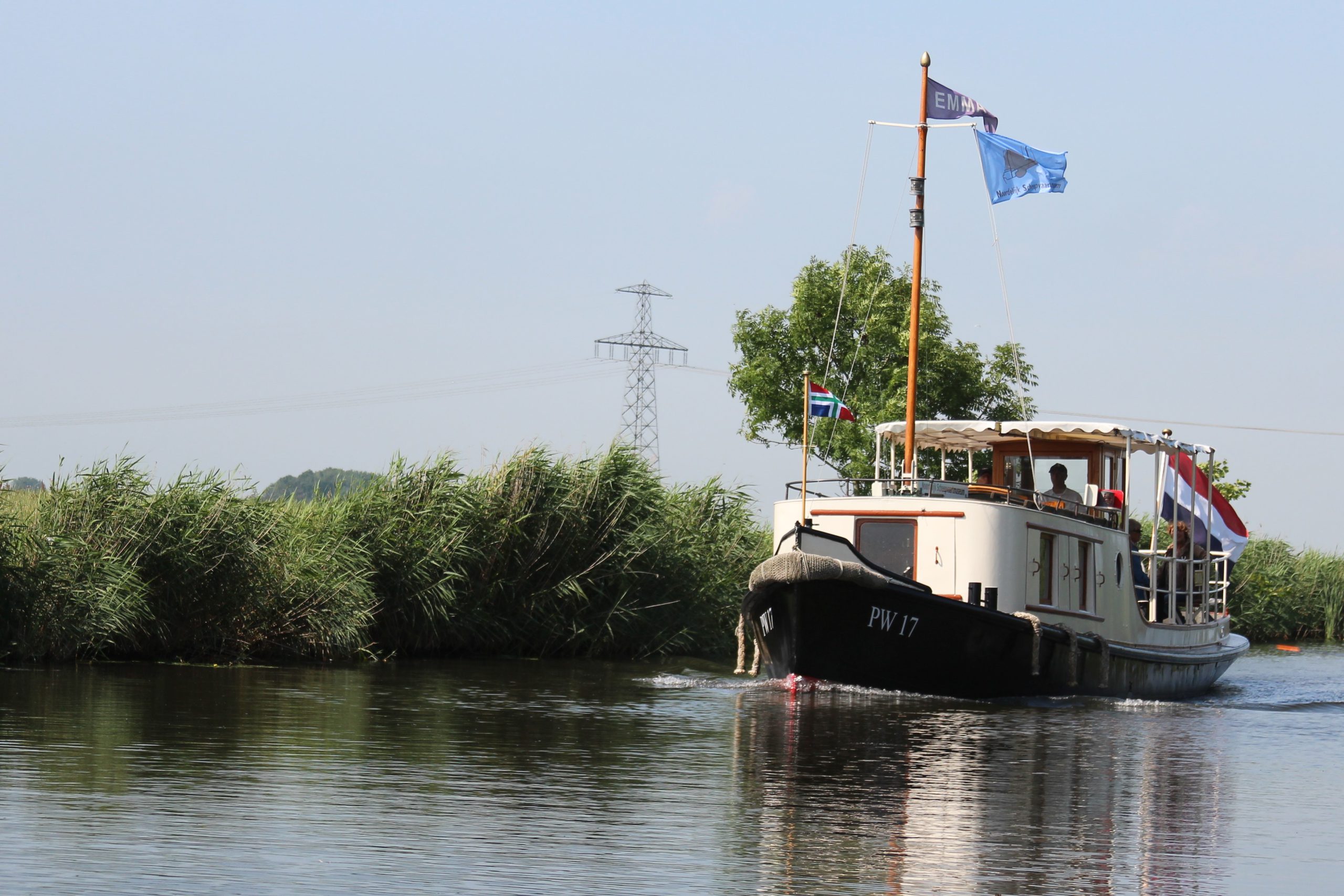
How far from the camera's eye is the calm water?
7.31m

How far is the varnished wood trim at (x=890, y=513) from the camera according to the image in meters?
18.3

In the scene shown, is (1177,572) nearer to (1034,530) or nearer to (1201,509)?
(1201,509)

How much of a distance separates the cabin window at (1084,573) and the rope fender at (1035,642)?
1864mm

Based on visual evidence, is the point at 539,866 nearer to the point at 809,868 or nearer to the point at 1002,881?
the point at 809,868

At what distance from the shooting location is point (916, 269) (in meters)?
21.3

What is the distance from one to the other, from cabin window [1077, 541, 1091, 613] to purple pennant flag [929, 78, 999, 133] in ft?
20.9

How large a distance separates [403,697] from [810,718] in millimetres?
4154

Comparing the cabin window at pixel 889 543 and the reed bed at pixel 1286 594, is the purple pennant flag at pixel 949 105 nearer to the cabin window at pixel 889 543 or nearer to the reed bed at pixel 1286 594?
the cabin window at pixel 889 543

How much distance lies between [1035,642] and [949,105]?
26.6ft

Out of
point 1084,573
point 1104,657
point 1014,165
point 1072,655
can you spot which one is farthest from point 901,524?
point 1014,165

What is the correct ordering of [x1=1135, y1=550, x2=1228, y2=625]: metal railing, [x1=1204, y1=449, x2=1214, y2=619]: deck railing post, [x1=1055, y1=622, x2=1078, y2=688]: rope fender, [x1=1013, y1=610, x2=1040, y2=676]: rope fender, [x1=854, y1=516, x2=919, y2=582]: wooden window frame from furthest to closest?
[x1=1204, y1=449, x2=1214, y2=619]: deck railing post < [x1=1135, y1=550, x2=1228, y2=625]: metal railing < [x1=1055, y1=622, x2=1078, y2=688]: rope fender < [x1=854, y1=516, x2=919, y2=582]: wooden window frame < [x1=1013, y1=610, x2=1040, y2=676]: rope fender

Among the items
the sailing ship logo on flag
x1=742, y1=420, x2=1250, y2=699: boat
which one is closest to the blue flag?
the sailing ship logo on flag

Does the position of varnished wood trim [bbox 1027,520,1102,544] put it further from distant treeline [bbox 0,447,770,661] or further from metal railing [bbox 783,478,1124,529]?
distant treeline [bbox 0,447,770,661]

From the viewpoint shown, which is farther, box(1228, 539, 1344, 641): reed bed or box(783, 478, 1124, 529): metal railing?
box(1228, 539, 1344, 641): reed bed
